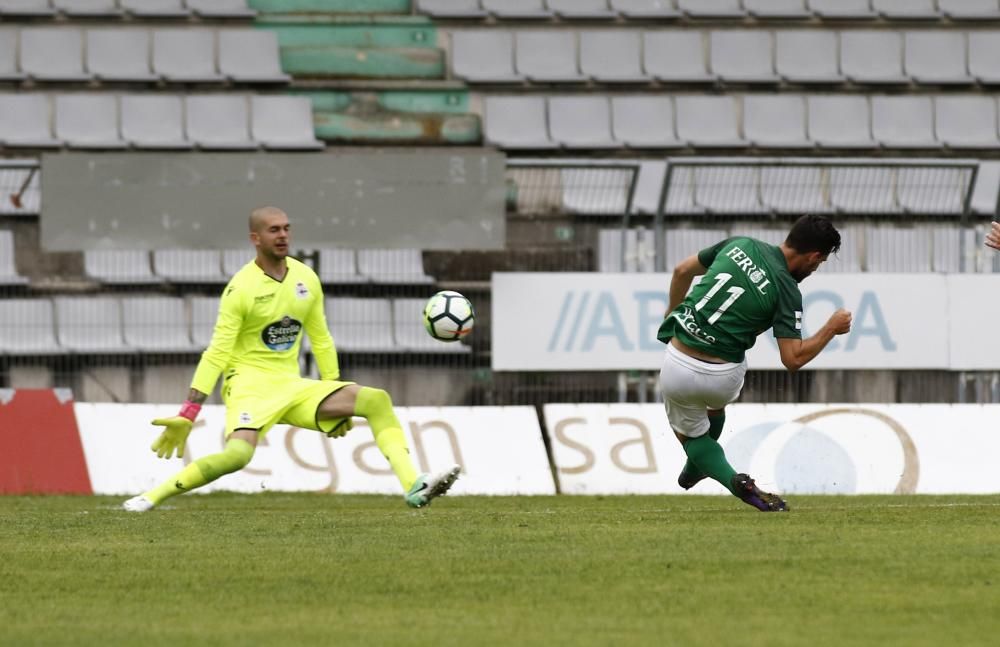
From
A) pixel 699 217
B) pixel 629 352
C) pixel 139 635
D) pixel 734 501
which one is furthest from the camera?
pixel 699 217

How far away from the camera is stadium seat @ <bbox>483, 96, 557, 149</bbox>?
20641mm

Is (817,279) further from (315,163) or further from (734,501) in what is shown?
(315,163)

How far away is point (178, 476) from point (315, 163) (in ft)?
19.1

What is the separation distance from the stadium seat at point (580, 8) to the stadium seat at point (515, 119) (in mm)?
1764

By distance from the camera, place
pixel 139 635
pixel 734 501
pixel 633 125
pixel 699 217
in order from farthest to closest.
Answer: pixel 633 125
pixel 699 217
pixel 734 501
pixel 139 635

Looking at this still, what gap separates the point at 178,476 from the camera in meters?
10.9

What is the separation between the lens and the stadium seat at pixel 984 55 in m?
22.3

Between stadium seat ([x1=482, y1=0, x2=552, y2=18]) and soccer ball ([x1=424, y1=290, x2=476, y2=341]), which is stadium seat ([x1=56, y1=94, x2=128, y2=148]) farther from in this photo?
soccer ball ([x1=424, y1=290, x2=476, y2=341])

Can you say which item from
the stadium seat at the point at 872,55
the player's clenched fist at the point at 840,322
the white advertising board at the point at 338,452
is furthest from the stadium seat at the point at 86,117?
the player's clenched fist at the point at 840,322

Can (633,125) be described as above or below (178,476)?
above

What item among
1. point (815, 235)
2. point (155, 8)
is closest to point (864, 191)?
point (815, 235)

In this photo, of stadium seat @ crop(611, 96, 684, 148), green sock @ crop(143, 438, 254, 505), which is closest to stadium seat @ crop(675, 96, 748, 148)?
stadium seat @ crop(611, 96, 684, 148)

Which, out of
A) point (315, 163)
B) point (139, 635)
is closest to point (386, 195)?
point (315, 163)

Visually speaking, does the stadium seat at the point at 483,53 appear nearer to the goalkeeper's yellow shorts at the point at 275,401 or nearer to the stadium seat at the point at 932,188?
the stadium seat at the point at 932,188
